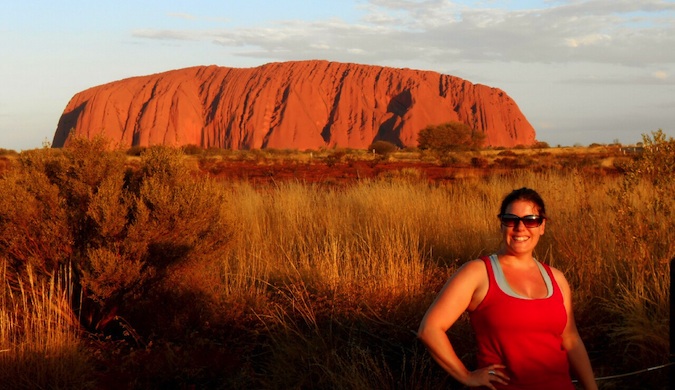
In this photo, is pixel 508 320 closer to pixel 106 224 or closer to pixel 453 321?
pixel 453 321

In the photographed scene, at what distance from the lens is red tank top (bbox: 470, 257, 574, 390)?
220cm

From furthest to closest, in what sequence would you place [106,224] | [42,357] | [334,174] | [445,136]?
[445,136], [334,174], [106,224], [42,357]

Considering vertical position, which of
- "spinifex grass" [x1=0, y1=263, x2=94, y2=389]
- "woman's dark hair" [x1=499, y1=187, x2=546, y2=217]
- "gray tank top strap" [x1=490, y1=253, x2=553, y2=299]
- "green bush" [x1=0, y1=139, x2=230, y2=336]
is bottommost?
"spinifex grass" [x1=0, y1=263, x2=94, y2=389]

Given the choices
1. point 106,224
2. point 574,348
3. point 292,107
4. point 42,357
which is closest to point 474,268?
point 574,348

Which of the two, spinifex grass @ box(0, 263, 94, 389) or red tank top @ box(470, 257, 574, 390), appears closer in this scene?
red tank top @ box(470, 257, 574, 390)

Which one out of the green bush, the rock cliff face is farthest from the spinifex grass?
the rock cliff face

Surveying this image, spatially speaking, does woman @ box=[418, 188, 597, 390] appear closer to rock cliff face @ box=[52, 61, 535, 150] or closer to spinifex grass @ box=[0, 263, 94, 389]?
spinifex grass @ box=[0, 263, 94, 389]

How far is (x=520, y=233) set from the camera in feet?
7.66

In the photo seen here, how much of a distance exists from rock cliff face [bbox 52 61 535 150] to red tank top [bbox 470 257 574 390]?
86.3m

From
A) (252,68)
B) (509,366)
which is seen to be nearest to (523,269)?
(509,366)

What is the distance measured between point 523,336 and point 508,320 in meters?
0.07

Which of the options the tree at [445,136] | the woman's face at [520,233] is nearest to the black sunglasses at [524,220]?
the woman's face at [520,233]

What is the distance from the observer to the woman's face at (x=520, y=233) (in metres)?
2.32

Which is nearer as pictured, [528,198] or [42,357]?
[528,198]
